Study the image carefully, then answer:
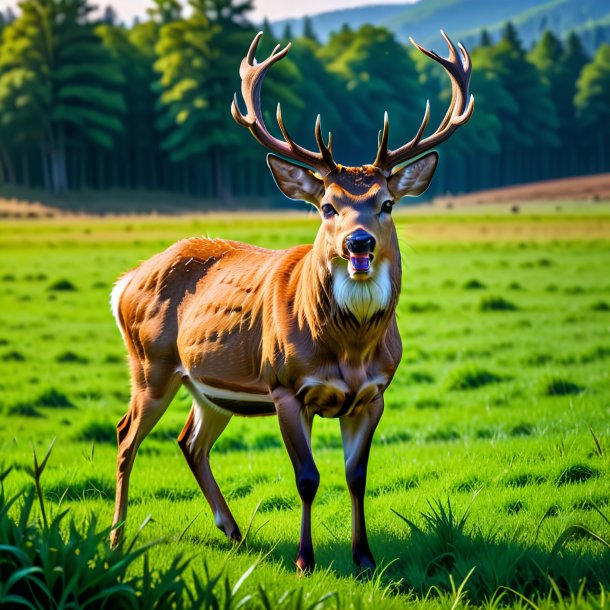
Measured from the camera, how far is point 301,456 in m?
5.17

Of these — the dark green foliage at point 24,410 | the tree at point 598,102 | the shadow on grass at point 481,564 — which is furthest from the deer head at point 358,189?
the tree at point 598,102

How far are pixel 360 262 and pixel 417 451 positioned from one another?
157 inches

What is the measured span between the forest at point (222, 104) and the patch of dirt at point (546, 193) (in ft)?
9.87

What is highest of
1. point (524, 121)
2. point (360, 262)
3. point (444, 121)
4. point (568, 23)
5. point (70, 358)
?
point (568, 23)

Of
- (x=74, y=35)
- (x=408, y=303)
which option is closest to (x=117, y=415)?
(x=408, y=303)

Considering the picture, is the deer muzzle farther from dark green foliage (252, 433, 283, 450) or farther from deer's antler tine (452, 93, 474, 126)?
dark green foliage (252, 433, 283, 450)

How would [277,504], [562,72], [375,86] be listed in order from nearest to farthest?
[277,504]
[562,72]
[375,86]

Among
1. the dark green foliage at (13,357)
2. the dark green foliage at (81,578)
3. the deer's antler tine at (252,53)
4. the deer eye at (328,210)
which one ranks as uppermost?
the deer's antler tine at (252,53)

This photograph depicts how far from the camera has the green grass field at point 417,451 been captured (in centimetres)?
493

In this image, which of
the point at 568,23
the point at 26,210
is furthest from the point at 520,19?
the point at 26,210

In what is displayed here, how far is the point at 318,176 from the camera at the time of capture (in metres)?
5.29

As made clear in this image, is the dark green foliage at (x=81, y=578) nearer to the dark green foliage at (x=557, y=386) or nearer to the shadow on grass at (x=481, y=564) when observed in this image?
the shadow on grass at (x=481, y=564)

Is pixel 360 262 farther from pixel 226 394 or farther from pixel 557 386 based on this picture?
pixel 557 386

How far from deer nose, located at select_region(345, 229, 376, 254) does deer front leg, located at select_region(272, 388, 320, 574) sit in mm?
935
